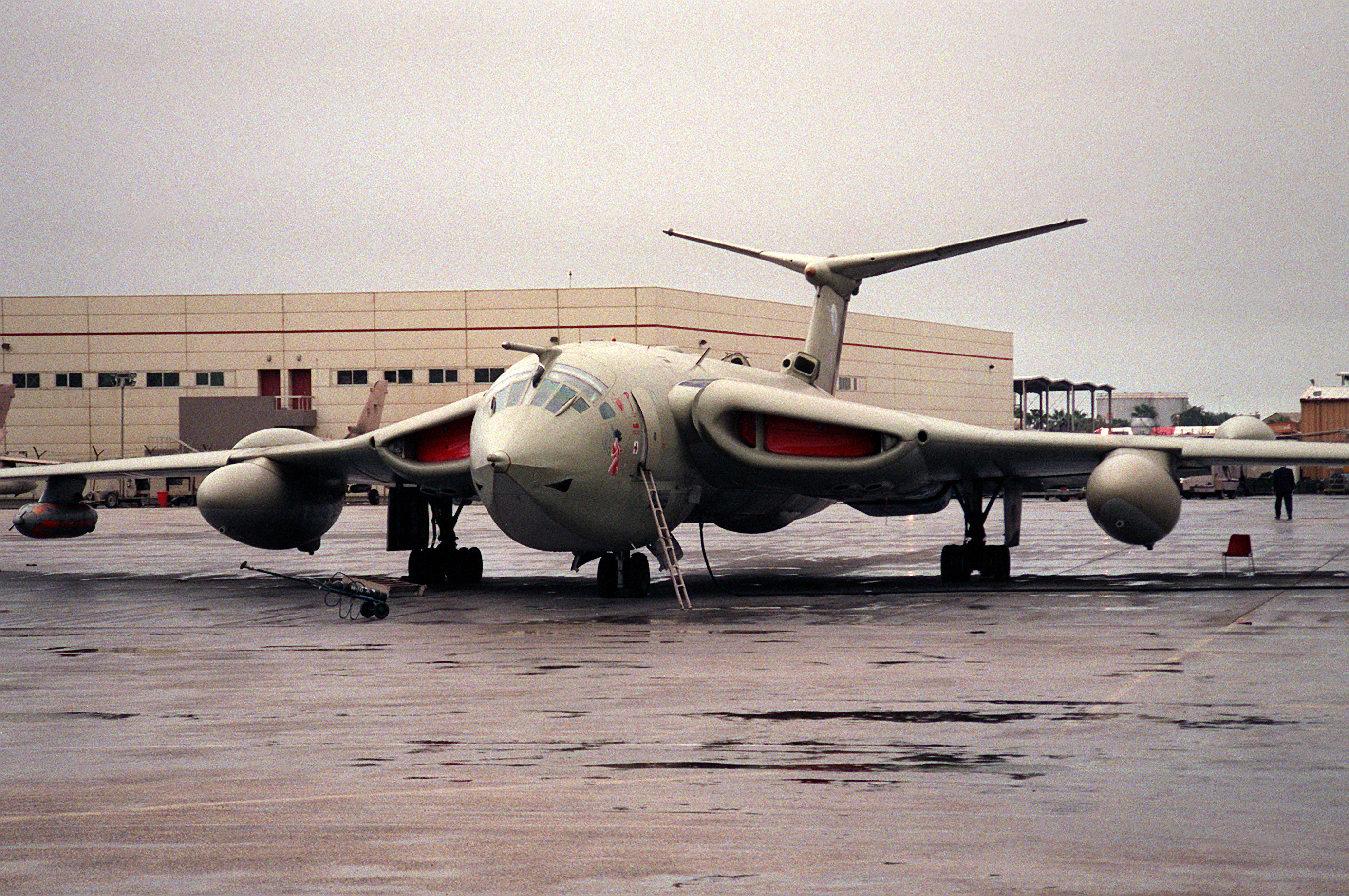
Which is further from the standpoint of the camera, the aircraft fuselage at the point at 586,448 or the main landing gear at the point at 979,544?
the main landing gear at the point at 979,544

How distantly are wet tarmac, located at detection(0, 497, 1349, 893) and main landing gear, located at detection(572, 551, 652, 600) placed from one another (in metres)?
0.51

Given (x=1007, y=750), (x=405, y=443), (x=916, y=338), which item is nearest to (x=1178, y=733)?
(x=1007, y=750)

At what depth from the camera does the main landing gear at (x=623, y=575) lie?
2042 centimetres

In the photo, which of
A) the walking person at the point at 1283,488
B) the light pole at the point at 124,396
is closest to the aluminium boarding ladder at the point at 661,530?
the walking person at the point at 1283,488

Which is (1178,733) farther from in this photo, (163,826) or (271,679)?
(271,679)

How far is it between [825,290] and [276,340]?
60073 millimetres

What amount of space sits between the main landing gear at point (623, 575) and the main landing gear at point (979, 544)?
16.6ft

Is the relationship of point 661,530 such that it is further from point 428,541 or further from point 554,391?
point 428,541

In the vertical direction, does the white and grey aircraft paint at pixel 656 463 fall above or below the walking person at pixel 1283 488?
above

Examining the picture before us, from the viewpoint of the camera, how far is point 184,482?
77875 millimetres

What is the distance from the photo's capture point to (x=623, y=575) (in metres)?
20.6

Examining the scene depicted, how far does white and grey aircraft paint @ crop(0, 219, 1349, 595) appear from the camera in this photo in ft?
61.8

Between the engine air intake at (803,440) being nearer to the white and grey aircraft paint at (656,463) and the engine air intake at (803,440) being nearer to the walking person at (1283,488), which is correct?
the white and grey aircraft paint at (656,463)

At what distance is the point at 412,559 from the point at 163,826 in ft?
54.9
